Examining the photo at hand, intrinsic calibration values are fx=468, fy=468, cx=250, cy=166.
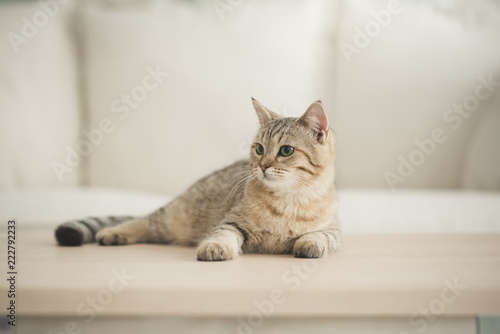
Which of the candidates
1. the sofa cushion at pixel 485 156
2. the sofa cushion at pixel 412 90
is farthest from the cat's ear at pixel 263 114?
the sofa cushion at pixel 485 156

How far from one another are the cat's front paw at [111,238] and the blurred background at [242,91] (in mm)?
840

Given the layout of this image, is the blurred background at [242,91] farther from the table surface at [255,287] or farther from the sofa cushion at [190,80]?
the table surface at [255,287]

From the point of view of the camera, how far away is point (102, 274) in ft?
2.94

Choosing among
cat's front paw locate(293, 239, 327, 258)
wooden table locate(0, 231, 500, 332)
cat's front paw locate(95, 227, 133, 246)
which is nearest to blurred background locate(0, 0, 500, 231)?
cat's front paw locate(95, 227, 133, 246)

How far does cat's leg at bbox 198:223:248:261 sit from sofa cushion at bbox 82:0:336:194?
39.8 inches

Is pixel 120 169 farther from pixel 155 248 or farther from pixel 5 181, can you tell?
pixel 155 248

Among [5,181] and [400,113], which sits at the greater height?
[400,113]

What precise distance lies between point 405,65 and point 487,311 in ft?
5.37

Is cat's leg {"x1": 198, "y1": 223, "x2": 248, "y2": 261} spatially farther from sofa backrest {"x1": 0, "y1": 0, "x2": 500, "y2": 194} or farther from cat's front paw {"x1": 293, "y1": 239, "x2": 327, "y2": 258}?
sofa backrest {"x1": 0, "y1": 0, "x2": 500, "y2": 194}

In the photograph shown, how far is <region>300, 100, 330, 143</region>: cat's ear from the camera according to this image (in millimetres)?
1187

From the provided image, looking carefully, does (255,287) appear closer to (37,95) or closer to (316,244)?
(316,244)

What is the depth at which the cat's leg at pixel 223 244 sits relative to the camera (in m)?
1.05

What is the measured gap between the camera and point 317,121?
1.21m

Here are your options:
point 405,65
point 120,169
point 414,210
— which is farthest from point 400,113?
point 120,169
